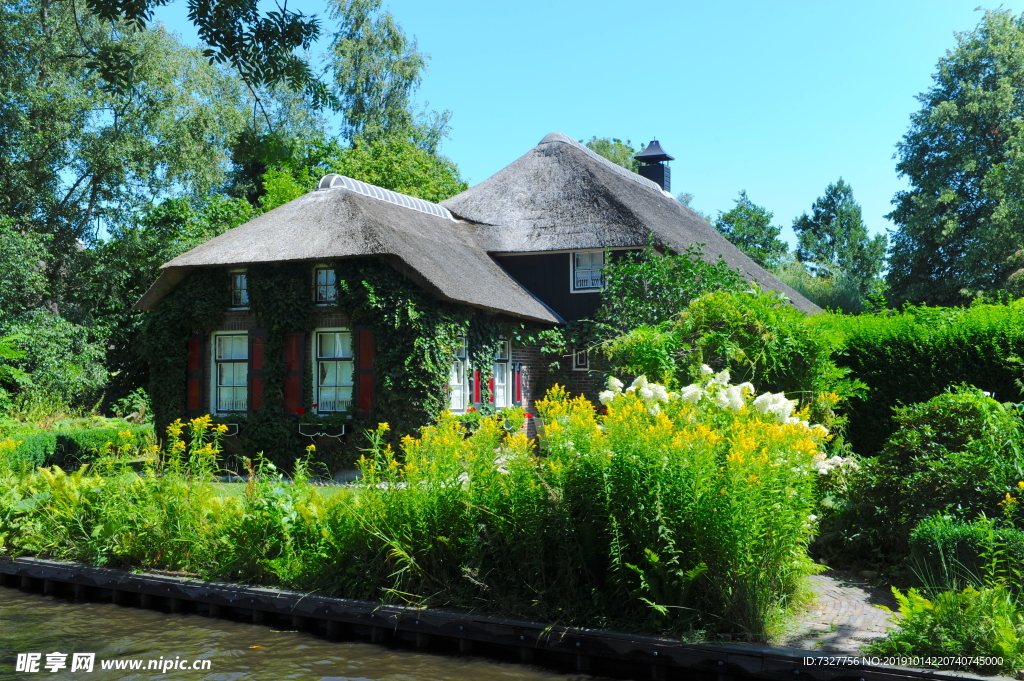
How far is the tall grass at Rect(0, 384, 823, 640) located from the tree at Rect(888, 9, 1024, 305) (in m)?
26.3

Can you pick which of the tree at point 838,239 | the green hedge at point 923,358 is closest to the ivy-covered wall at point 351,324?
the green hedge at point 923,358

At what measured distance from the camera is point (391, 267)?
49.2 feet

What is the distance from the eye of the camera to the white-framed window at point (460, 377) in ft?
52.0

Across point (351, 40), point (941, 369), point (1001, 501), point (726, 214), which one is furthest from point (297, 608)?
point (726, 214)

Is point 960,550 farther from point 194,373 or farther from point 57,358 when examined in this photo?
point 57,358

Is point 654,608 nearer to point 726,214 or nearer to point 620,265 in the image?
point 620,265

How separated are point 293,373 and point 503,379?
4510 millimetres

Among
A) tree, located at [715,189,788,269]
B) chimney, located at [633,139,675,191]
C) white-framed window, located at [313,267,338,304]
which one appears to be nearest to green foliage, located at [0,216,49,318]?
white-framed window, located at [313,267,338,304]

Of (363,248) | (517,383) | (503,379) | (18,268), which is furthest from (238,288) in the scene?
(18,268)

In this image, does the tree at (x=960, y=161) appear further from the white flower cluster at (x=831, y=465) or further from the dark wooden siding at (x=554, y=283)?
the white flower cluster at (x=831, y=465)

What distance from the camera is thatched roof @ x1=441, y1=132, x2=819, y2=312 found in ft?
64.8

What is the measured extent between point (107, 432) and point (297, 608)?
11.8 m

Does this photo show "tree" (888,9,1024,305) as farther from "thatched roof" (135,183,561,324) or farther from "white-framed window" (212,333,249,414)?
"white-framed window" (212,333,249,414)

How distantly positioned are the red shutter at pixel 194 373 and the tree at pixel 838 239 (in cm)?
4557
